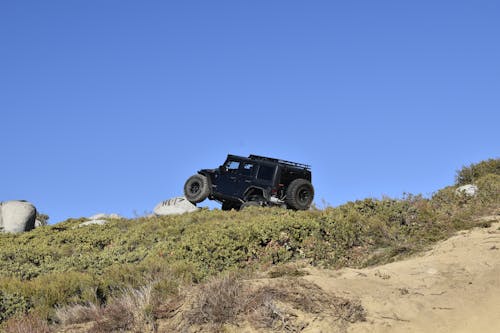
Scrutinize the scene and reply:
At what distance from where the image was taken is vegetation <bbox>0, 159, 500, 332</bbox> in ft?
27.7

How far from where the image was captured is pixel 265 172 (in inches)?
867

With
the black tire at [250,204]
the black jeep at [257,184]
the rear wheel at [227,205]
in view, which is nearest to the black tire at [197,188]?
Answer: the black jeep at [257,184]

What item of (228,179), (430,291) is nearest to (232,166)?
(228,179)

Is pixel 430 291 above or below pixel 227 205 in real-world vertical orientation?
below

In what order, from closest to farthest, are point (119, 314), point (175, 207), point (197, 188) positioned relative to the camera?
point (119, 314), point (175, 207), point (197, 188)

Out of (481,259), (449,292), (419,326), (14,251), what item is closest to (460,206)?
(481,259)

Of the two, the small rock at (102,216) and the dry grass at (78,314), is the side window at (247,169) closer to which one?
the small rock at (102,216)

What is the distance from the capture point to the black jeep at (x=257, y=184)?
21766 mm

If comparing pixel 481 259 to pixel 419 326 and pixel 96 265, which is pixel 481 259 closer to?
pixel 419 326

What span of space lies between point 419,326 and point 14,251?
41.8 ft

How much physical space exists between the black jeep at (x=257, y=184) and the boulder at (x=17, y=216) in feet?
24.1

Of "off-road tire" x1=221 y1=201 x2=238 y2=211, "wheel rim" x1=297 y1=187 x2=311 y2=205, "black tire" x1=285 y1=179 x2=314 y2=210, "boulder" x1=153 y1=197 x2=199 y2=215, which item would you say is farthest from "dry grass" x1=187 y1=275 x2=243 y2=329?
"off-road tire" x1=221 y1=201 x2=238 y2=211

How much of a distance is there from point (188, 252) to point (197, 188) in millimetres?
11611

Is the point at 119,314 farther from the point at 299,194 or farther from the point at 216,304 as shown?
the point at 299,194
